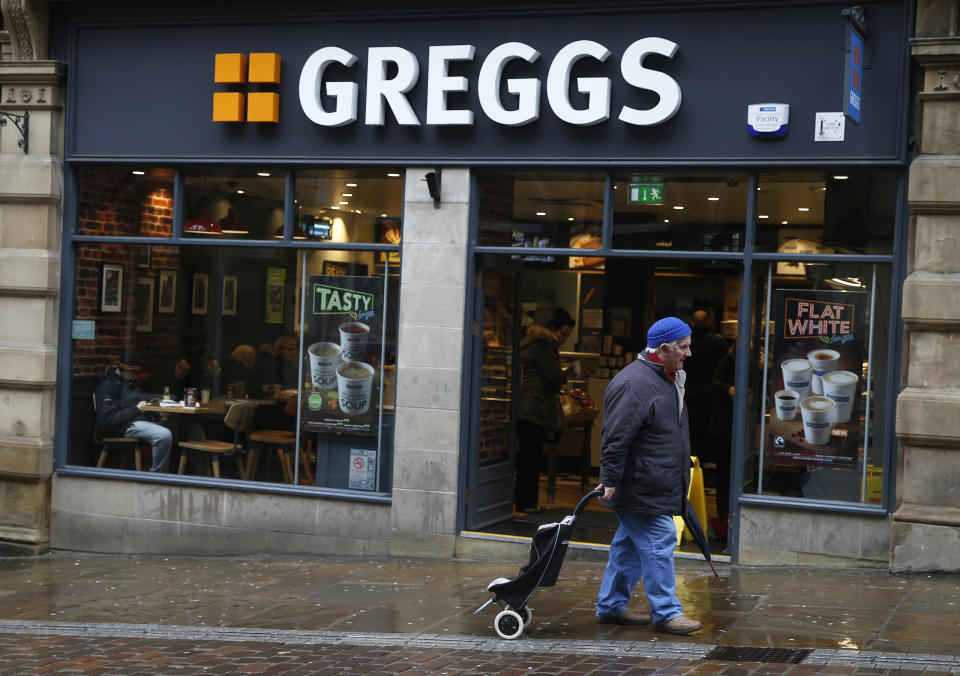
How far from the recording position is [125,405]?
39.2 feet

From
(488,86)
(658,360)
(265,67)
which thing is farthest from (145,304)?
(658,360)

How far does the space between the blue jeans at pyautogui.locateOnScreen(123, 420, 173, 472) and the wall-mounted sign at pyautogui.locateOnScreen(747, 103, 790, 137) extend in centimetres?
626

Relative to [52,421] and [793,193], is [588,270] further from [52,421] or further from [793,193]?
[52,421]

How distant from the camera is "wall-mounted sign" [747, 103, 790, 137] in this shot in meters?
9.51

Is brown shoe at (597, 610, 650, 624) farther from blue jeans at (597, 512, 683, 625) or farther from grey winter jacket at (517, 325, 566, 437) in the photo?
grey winter jacket at (517, 325, 566, 437)

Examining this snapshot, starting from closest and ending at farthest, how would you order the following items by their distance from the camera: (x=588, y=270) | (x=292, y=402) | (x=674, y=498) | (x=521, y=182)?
1. (x=674, y=498)
2. (x=521, y=182)
3. (x=292, y=402)
4. (x=588, y=270)

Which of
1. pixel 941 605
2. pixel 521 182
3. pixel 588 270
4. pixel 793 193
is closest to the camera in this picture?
pixel 941 605

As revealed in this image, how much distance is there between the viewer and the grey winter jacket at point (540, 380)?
11.9m

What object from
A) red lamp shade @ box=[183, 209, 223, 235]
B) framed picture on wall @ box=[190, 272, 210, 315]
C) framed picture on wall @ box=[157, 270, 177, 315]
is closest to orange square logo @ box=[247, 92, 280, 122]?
red lamp shade @ box=[183, 209, 223, 235]

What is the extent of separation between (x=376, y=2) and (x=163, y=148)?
2.54 meters

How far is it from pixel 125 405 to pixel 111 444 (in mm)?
419

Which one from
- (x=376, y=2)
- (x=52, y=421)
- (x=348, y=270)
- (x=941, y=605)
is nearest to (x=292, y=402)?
(x=348, y=270)

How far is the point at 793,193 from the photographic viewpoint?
9.70m

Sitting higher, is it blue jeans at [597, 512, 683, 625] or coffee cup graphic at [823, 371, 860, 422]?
coffee cup graphic at [823, 371, 860, 422]
